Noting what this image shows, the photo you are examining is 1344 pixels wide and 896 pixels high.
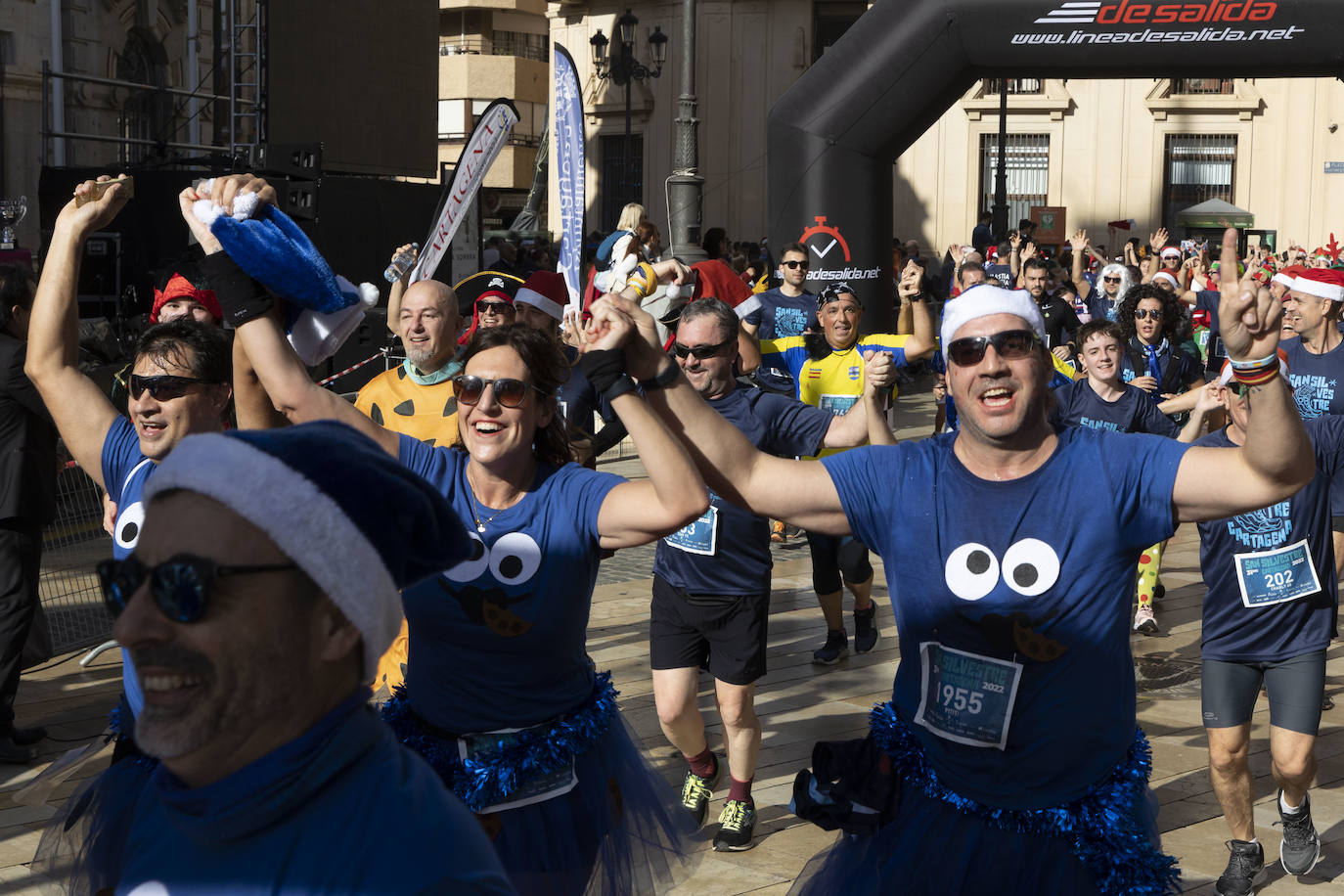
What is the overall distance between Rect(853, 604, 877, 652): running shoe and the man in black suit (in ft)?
14.1

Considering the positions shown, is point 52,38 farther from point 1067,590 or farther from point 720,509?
point 1067,590

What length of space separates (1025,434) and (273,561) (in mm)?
1996

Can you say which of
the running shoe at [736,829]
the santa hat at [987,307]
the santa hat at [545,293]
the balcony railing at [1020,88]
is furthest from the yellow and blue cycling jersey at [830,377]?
the balcony railing at [1020,88]

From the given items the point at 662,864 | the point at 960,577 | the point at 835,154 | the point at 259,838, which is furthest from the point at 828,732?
the point at 835,154

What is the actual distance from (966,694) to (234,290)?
6.29ft

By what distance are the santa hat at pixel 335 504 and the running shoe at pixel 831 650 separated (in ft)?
20.8

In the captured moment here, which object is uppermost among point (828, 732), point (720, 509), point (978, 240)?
point (978, 240)

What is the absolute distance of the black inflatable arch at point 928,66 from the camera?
13.4 metres

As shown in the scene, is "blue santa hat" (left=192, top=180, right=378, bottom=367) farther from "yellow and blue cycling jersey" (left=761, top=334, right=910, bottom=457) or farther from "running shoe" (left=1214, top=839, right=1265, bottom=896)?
"yellow and blue cycling jersey" (left=761, top=334, right=910, bottom=457)

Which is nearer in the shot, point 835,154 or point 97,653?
point 97,653

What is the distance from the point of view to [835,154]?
1422 cm

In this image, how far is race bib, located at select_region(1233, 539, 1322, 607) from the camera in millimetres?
5242

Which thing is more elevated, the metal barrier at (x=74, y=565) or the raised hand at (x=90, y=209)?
the raised hand at (x=90, y=209)

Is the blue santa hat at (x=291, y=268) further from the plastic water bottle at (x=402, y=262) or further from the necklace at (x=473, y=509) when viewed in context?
the plastic water bottle at (x=402, y=262)
